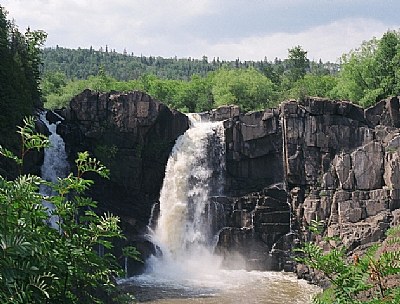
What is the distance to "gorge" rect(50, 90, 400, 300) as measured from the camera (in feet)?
100

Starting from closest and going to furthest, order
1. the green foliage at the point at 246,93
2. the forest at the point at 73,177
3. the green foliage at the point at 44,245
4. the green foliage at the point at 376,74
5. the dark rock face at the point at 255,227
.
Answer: the green foliage at the point at 44,245
the forest at the point at 73,177
the dark rock face at the point at 255,227
the green foliage at the point at 376,74
the green foliage at the point at 246,93

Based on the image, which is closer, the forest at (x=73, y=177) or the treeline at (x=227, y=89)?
the forest at (x=73, y=177)

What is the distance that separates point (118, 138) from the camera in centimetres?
3231

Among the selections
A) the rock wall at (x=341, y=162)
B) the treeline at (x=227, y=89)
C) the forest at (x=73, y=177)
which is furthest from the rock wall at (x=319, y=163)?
the treeline at (x=227, y=89)

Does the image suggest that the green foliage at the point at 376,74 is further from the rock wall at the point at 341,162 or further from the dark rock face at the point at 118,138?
the dark rock face at the point at 118,138

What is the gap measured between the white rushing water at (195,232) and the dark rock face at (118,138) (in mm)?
1841

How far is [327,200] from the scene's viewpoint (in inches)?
1188

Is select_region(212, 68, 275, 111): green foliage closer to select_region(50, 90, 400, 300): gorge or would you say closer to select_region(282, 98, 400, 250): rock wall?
select_region(50, 90, 400, 300): gorge

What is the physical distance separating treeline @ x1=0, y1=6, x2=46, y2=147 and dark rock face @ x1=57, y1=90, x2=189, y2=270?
136 inches

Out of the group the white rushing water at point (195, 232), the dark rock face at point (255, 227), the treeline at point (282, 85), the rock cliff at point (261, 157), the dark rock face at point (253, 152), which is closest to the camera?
the white rushing water at point (195, 232)

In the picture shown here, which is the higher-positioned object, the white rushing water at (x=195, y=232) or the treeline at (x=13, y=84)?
the treeline at (x=13, y=84)

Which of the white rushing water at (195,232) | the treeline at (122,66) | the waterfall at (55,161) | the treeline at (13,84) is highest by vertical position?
the treeline at (122,66)

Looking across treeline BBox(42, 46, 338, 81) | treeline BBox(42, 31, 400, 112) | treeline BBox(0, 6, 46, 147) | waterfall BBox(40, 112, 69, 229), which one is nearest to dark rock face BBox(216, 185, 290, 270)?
treeline BBox(42, 31, 400, 112)

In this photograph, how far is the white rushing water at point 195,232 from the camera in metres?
26.2
